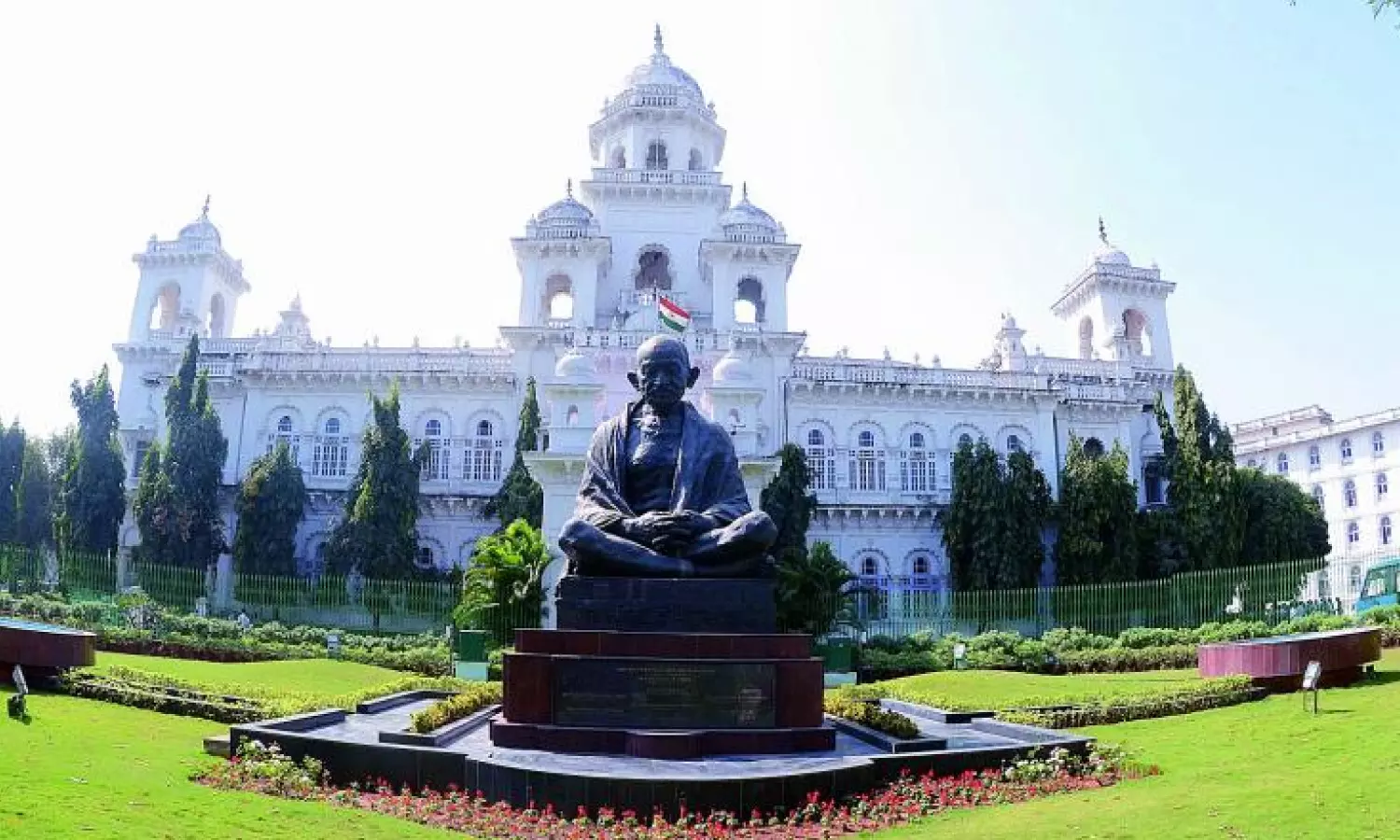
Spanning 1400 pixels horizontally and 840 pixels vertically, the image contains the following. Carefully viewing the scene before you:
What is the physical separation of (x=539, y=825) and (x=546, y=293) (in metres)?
40.9

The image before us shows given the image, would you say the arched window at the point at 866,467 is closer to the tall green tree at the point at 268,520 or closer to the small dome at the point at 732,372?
the small dome at the point at 732,372

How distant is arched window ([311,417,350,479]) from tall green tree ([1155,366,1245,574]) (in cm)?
3438

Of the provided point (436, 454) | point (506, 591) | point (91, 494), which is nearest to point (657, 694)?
point (506, 591)

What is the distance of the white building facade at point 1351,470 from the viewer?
60.2 meters

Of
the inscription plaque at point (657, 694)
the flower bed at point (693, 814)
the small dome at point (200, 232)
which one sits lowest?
the flower bed at point (693, 814)

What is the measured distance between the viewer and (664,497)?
12.6m

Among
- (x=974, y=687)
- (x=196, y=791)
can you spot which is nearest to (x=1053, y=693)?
(x=974, y=687)

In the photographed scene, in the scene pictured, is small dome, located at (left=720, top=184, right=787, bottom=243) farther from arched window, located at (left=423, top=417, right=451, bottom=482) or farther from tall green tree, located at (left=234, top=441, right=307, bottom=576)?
tall green tree, located at (left=234, top=441, right=307, bottom=576)

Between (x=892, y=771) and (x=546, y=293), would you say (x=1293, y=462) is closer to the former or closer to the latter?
(x=546, y=293)

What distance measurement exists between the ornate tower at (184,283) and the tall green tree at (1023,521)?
37790 millimetres

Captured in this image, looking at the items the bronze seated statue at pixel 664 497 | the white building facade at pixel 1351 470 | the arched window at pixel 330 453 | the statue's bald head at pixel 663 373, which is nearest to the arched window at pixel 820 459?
the arched window at pixel 330 453

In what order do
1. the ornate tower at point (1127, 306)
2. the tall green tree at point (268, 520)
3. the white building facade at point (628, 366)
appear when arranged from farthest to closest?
the ornate tower at point (1127, 306) → the white building facade at point (628, 366) → the tall green tree at point (268, 520)

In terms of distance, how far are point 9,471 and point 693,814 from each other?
44.5 meters

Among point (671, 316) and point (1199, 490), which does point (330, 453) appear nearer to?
point (671, 316)
